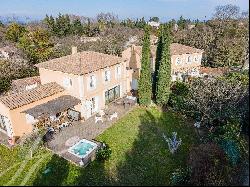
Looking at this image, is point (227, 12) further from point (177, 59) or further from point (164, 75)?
point (164, 75)

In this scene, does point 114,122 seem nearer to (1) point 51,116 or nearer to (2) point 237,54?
(1) point 51,116

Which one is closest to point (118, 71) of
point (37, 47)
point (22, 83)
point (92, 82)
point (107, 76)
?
point (107, 76)

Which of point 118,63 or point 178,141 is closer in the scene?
point 178,141

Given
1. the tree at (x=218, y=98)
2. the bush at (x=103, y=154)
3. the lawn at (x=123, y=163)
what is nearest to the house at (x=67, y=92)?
the lawn at (x=123, y=163)

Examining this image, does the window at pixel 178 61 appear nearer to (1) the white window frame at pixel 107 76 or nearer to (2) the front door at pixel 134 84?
(2) the front door at pixel 134 84

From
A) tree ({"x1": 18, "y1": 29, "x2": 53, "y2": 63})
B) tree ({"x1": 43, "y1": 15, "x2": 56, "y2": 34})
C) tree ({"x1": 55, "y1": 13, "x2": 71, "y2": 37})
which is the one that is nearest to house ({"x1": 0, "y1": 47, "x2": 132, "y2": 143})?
tree ({"x1": 18, "y1": 29, "x2": 53, "y2": 63})

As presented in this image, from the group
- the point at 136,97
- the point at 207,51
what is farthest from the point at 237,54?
the point at 136,97
